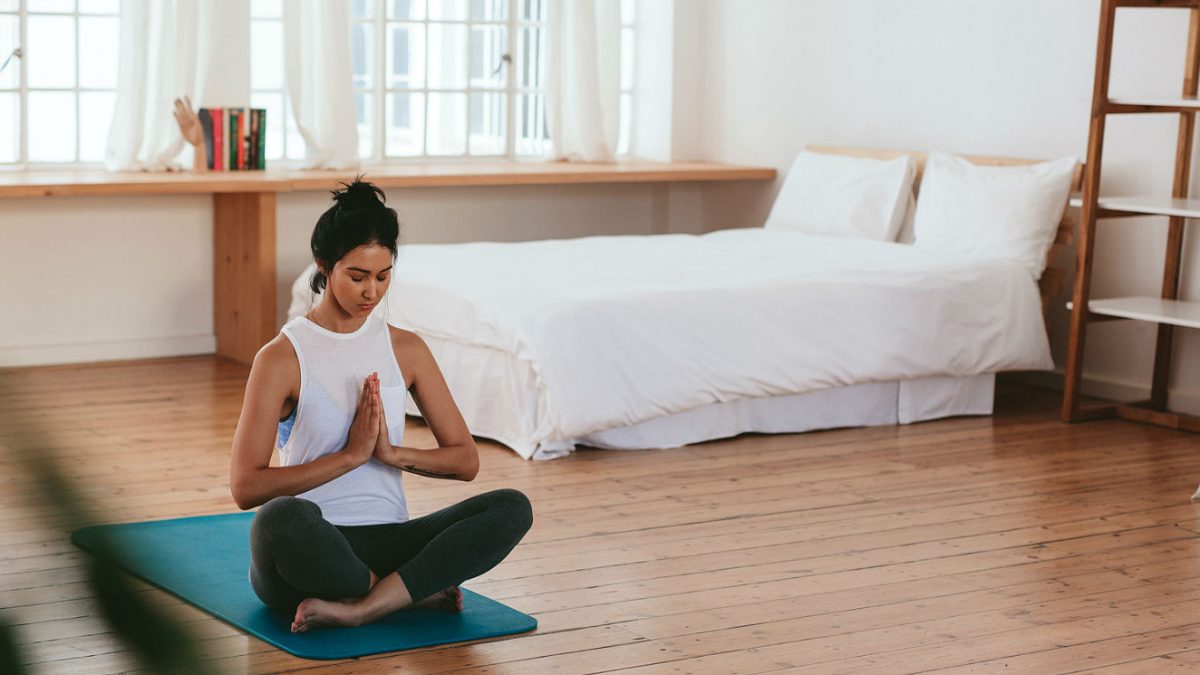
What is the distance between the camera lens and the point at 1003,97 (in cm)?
515

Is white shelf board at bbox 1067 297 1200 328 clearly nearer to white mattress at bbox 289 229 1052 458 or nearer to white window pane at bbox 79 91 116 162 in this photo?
white mattress at bbox 289 229 1052 458

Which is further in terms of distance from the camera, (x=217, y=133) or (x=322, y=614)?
(x=217, y=133)

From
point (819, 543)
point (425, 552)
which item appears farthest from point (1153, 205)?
point (425, 552)

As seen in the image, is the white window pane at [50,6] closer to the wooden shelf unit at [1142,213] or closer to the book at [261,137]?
the book at [261,137]

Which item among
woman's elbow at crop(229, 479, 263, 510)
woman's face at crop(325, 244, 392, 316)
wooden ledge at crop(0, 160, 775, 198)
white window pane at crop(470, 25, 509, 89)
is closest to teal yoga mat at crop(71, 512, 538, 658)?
woman's elbow at crop(229, 479, 263, 510)

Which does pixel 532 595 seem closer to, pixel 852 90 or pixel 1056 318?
pixel 1056 318

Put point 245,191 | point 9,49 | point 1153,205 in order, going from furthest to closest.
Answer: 1. point 9,49
2. point 245,191
3. point 1153,205

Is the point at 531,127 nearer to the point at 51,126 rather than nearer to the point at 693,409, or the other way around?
the point at 51,126

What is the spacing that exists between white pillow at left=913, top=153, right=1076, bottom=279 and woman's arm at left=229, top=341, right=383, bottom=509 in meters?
2.93

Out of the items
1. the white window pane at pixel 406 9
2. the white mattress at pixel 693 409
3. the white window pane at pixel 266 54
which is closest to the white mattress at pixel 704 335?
the white mattress at pixel 693 409

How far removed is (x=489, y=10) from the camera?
20.2ft

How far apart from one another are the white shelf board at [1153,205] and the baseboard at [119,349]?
318 centimetres

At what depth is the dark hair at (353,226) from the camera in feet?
7.87

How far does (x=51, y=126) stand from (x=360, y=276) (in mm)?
Answer: 3389
